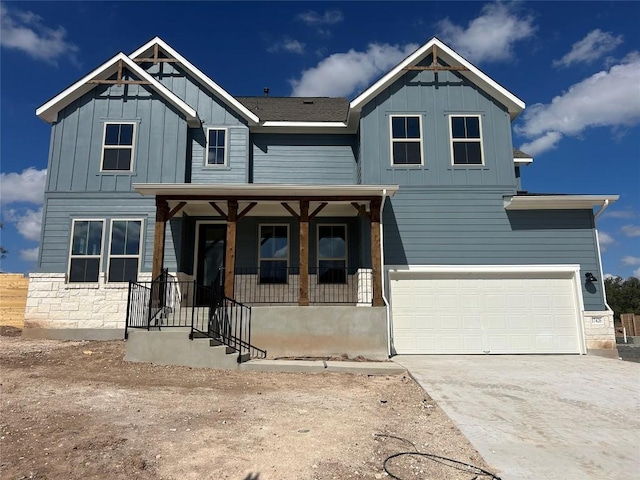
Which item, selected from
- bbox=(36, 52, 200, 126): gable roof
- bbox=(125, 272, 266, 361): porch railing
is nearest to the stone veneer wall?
bbox=(125, 272, 266, 361): porch railing

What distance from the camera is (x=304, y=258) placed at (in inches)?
377

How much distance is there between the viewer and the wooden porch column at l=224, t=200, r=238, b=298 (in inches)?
369

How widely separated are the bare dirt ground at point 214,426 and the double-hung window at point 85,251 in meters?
3.78

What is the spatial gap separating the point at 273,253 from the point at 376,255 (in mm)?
3338

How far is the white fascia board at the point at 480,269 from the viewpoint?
1077cm

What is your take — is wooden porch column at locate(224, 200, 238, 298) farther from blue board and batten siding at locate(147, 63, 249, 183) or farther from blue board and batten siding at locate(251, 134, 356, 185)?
blue board and batten siding at locate(251, 134, 356, 185)

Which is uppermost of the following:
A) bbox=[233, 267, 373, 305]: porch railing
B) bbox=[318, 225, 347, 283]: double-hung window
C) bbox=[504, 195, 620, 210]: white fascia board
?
bbox=[504, 195, 620, 210]: white fascia board

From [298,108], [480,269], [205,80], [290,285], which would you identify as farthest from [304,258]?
[298,108]

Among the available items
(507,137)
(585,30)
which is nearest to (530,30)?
(585,30)

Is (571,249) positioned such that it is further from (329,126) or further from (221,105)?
(221,105)

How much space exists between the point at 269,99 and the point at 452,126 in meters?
7.11

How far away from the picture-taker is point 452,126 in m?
11.8

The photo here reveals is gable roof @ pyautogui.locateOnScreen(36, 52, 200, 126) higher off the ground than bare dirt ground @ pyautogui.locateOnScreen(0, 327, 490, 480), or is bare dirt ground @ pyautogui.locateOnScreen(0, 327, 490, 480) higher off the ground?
gable roof @ pyautogui.locateOnScreen(36, 52, 200, 126)

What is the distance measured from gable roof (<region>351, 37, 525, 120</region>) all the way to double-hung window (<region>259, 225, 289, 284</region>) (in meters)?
3.97
